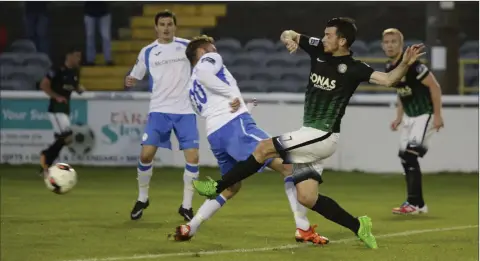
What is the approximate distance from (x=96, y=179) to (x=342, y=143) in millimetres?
3801

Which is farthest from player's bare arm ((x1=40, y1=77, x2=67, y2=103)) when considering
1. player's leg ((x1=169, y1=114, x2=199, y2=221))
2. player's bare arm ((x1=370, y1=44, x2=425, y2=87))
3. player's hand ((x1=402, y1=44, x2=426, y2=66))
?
player's hand ((x1=402, y1=44, x2=426, y2=66))

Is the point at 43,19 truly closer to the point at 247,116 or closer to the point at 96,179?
the point at 96,179

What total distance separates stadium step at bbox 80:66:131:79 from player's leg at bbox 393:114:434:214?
34.9 ft

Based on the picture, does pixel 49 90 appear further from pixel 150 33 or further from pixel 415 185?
pixel 415 185

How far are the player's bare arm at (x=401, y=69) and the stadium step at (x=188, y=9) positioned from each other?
15.1 metres

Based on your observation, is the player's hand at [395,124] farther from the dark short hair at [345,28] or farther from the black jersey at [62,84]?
the black jersey at [62,84]

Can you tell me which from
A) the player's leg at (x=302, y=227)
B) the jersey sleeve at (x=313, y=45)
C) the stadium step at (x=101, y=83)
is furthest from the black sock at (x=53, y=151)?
the jersey sleeve at (x=313, y=45)

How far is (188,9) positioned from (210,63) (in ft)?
45.5

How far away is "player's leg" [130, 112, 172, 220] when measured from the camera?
482 inches

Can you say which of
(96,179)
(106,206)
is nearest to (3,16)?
(96,179)

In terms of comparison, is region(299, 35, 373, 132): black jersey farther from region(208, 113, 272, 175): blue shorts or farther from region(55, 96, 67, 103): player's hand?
region(55, 96, 67, 103): player's hand

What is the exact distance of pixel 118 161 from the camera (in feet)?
62.1

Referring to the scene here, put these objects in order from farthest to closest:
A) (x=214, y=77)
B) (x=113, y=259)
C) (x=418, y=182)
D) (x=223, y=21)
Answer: (x=223, y=21)
(x=418, y=182)
(x=214, y=77)
(x=113, y=259)

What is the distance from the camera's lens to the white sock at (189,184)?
12.2m
